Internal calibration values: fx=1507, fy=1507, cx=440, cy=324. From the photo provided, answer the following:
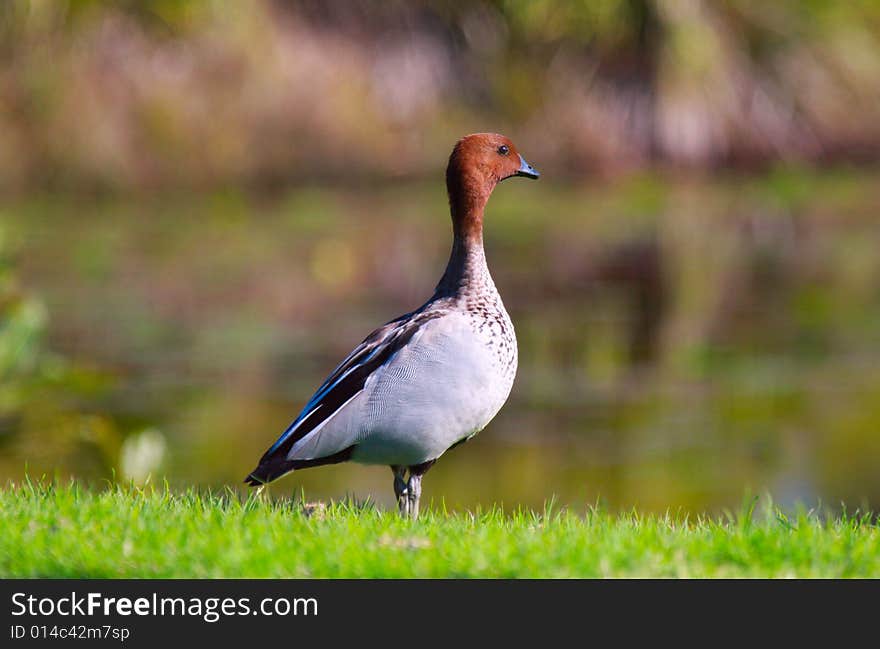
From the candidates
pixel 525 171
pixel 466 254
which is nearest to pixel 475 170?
pixel 525 171

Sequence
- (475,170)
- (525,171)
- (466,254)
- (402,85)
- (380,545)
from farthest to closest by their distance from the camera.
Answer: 1. (402,85)
2. (525,171)
3. (475,170)
4. (466,254)
5. (380,545)

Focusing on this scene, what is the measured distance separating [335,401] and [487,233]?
12.8m

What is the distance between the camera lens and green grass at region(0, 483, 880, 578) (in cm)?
395

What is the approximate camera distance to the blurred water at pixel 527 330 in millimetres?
9164

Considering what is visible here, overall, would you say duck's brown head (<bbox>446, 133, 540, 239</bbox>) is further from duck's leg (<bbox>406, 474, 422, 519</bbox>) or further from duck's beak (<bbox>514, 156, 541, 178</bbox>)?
duck's leg (<bbox>406, 474, 422, 519</bbox>)

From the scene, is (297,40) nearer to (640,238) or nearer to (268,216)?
(268,216)

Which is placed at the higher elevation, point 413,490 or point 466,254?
point 466,254

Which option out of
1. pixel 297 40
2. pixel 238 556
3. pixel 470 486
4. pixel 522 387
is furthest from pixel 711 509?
pixel 297 40

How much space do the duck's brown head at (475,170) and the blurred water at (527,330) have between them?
1921 millimetres

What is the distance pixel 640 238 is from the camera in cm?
1755

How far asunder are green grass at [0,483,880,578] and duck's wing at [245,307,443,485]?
0.16 meters

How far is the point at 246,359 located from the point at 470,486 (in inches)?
123

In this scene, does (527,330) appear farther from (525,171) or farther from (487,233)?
(525,171)

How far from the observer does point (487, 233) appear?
1747 cm
